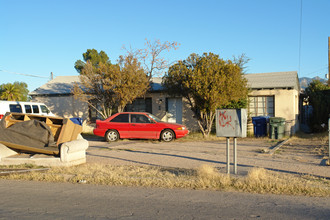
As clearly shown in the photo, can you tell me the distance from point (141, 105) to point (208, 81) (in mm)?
6889

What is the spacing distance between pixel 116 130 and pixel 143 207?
35.5 ft

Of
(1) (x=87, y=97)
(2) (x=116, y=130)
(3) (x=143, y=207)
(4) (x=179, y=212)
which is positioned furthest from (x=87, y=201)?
(1) (x=87, y=97)

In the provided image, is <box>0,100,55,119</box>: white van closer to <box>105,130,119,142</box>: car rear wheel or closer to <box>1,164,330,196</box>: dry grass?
<box>105,130,119,142</box>: car rear wheel

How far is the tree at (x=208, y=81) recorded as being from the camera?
51.9 feet

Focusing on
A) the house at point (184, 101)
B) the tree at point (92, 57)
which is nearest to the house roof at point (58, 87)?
the house at point (184, 101)

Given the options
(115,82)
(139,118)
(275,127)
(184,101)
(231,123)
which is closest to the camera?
(231,123)

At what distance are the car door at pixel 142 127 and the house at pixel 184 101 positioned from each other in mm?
4603

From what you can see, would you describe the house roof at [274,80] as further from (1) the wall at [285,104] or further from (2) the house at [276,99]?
(1) the wall at [285,104]

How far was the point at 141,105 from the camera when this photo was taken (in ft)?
70.8

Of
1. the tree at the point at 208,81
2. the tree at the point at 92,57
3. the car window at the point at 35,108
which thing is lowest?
the car window at the point at 35,108

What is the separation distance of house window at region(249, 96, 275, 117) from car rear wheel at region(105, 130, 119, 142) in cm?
→ 850

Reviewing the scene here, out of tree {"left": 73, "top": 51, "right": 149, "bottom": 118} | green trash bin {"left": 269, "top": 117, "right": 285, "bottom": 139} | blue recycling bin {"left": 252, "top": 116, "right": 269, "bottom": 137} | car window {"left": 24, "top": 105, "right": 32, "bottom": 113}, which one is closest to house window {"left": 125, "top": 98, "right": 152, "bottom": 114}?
tree {"left": 73, "top": 51, "right": 149, "bottom": 118}

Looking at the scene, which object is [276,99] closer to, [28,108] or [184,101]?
[184,101]

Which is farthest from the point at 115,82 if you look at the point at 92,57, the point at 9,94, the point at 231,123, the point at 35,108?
the point at 92,57
